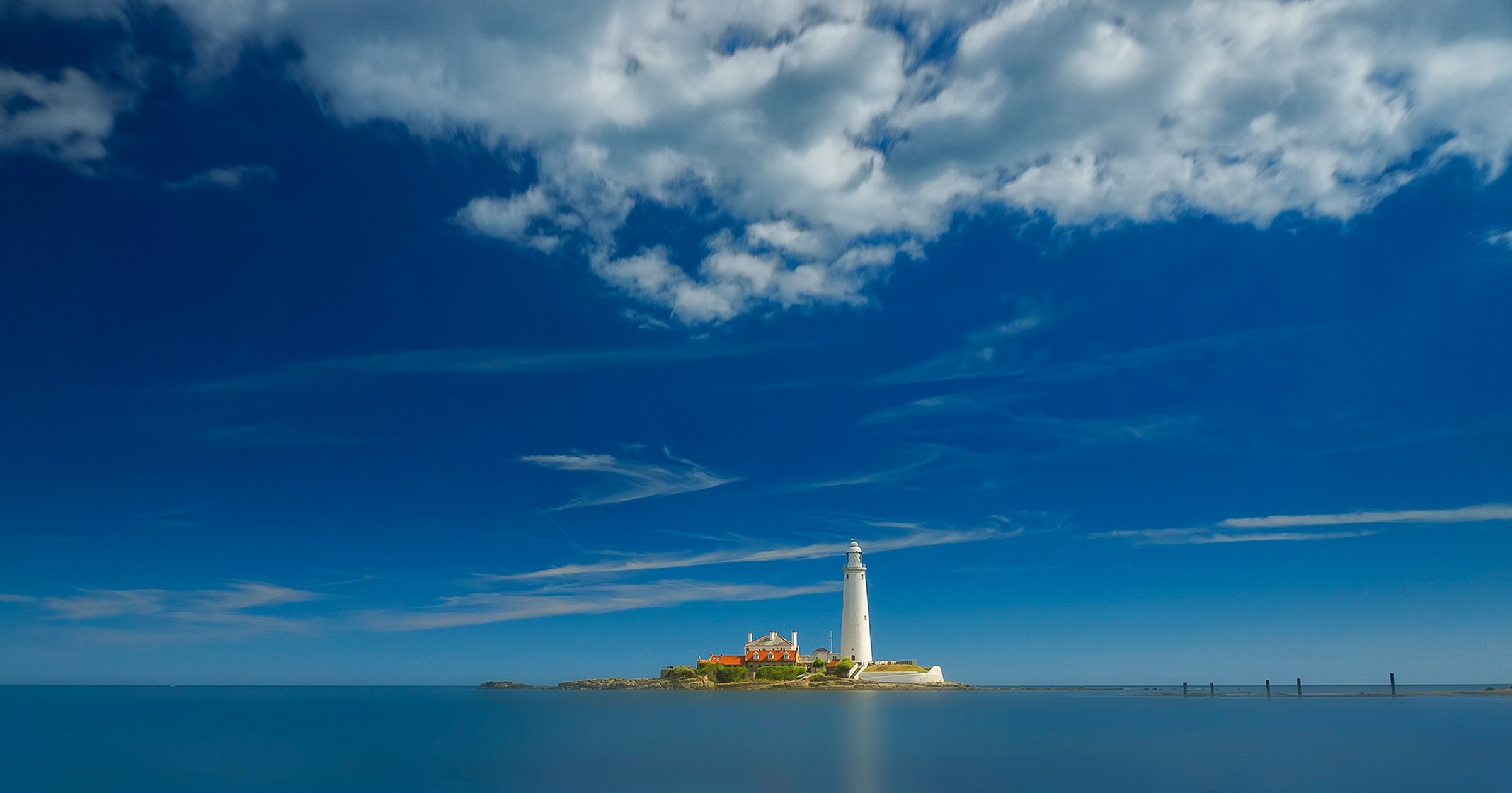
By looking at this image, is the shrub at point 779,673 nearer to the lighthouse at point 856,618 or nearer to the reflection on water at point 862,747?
the lighthouse at point 856,618

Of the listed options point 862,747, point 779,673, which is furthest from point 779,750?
point 779,673

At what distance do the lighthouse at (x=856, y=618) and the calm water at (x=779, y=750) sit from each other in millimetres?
19110

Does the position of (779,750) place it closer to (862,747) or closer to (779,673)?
(862,747)

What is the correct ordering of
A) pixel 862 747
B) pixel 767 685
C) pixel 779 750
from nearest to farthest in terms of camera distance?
pixel 779 750, pixel 862 747, pixel 767 685

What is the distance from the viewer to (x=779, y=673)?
251 ft

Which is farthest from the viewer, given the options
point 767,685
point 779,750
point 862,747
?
point 767,685

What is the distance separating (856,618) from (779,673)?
317 inches

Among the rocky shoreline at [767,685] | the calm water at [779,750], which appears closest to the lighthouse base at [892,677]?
the rocky shoreline at [767,685]

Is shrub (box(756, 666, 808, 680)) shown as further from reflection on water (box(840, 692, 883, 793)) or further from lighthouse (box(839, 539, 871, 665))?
reflection on water (box(840, 692, 883, 793))

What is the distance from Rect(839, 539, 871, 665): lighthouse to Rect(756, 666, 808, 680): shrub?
4.42 metres

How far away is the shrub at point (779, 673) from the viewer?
7575 centimetres

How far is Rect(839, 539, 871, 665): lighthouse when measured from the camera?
77.6m

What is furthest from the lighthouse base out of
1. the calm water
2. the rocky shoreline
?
the calm water

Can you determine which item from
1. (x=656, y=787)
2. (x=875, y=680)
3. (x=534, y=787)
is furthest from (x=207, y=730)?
(x=875, y=680)
